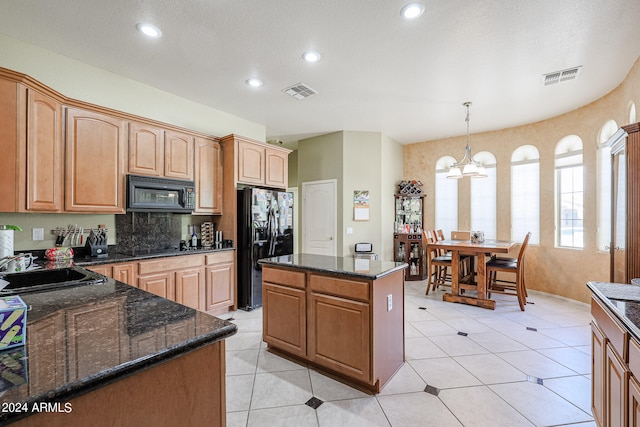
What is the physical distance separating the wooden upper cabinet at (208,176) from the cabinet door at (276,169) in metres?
0.72

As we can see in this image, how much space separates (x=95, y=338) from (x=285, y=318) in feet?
5.75

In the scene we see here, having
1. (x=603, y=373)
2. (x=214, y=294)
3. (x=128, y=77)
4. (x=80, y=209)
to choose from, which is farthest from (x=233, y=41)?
(x=603, y=373)

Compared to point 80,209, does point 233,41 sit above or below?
above

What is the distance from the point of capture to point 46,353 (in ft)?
2.80

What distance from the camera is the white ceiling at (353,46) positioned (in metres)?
2.28

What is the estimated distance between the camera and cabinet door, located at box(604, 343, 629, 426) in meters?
1.27

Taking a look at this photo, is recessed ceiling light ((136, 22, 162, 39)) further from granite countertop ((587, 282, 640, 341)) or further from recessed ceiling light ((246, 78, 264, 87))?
granite countertop ((587, 282, 640, 341))

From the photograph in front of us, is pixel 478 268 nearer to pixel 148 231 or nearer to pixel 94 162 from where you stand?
pixel 148 231

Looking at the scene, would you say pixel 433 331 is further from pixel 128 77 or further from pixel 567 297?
pixel 128 77

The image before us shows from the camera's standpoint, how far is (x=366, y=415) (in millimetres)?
1909

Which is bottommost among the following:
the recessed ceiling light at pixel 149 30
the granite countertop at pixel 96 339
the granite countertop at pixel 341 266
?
the granite countertop at pixel 341 266

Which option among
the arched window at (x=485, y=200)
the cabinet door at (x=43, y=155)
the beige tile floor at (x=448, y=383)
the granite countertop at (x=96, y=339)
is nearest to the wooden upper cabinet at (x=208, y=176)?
the cabinet door at (x=43, y=155)

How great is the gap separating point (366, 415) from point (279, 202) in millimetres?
3032

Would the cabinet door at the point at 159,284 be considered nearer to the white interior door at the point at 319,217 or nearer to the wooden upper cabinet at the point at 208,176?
the wooden upper cabinet at the point at 208,176
